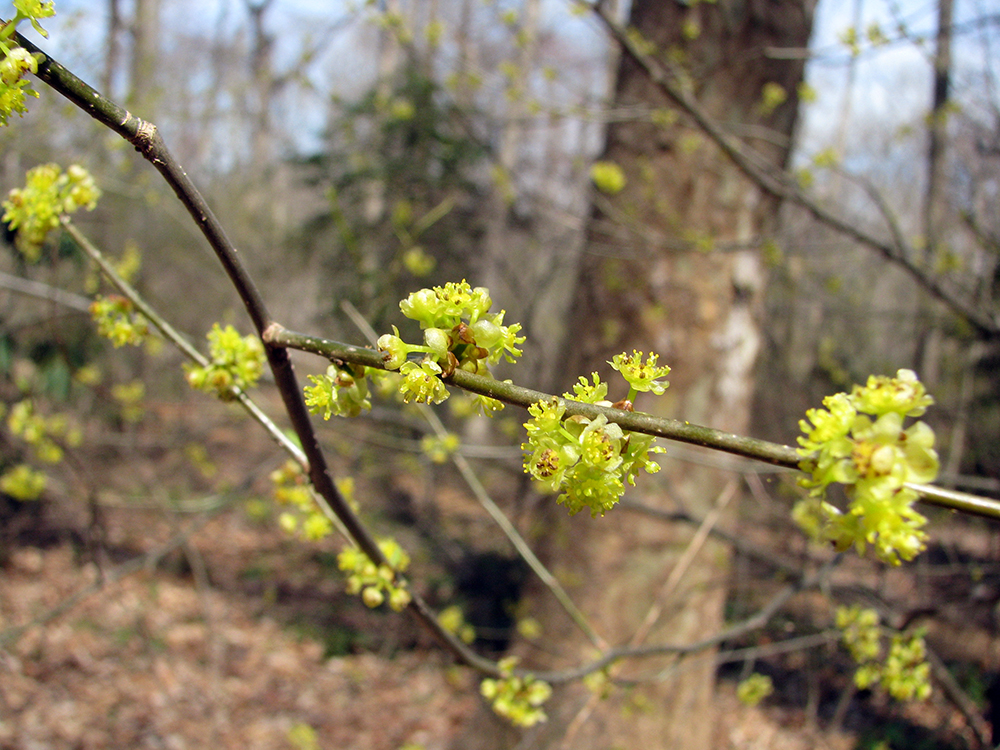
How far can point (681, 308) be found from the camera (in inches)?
140

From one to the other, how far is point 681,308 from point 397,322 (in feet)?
8.25

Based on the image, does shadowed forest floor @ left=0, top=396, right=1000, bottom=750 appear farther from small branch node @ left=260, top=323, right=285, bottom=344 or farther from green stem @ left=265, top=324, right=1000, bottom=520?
green stem @ left=265, top=324, right=1000, bottom=520

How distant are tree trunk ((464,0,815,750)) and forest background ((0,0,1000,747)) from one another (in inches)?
1.7

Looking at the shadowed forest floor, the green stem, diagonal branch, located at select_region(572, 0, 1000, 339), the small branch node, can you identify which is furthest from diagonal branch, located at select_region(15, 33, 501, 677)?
the shadowed forest floor

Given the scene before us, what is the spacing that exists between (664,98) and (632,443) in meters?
3.34

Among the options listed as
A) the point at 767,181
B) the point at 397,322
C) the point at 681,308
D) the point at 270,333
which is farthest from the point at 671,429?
the point at 397,322

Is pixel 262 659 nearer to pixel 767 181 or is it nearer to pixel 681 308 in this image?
pixel 681 308

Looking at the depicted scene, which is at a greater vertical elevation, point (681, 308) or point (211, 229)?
point (681, 308)

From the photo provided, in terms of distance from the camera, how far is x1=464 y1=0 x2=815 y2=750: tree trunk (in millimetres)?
3482

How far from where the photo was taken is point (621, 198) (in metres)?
3.84

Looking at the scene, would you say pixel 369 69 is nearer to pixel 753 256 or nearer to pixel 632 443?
pixel 753 256

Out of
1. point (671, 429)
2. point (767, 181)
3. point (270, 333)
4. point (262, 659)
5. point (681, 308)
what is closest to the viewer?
point (671, 429)

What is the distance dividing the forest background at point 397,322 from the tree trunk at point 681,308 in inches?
1.7

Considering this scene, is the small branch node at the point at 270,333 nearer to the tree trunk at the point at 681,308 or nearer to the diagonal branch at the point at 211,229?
the diagonal branch at the point at 211,229
